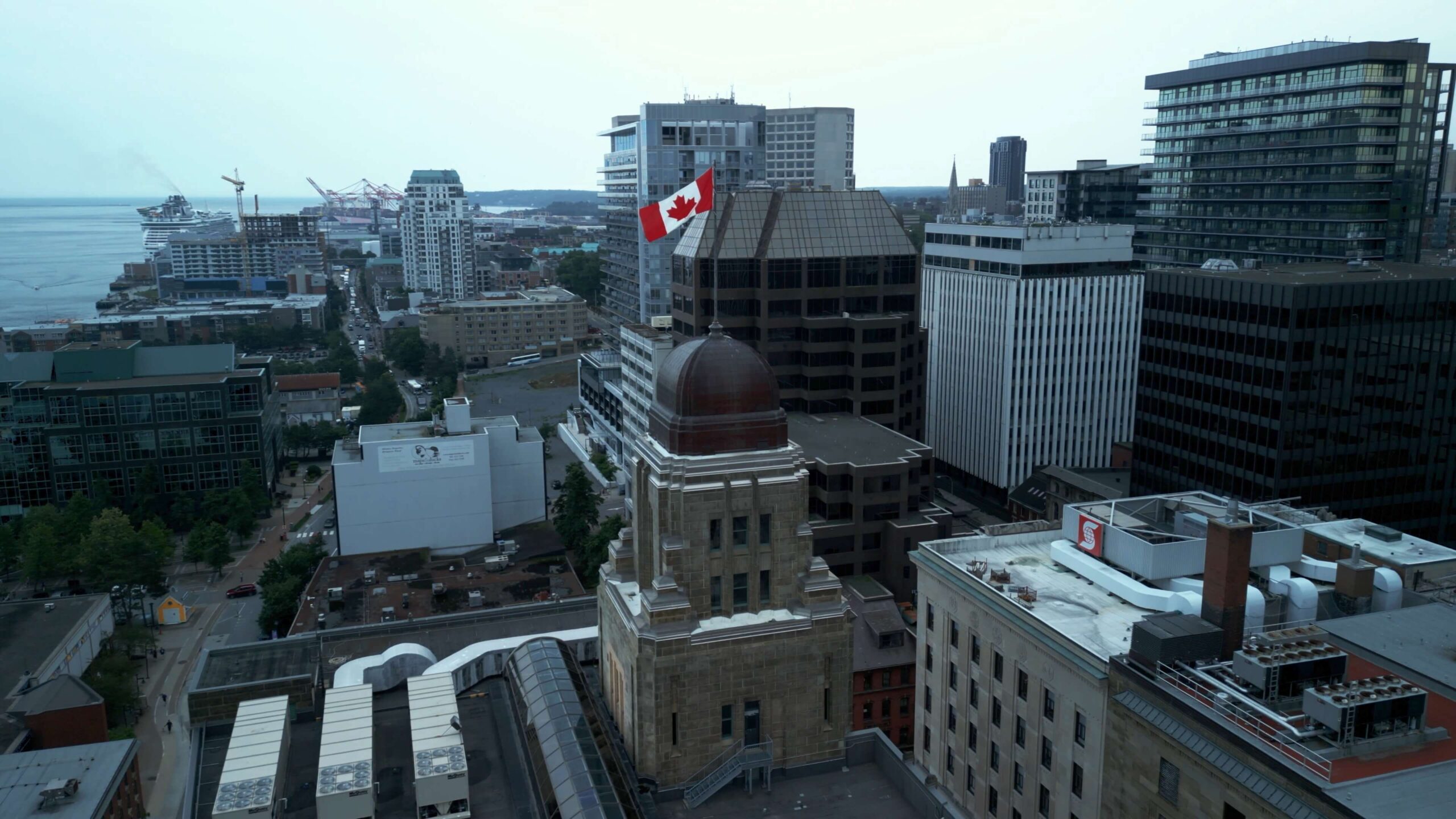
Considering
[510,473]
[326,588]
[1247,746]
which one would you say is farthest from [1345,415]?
[326,588]

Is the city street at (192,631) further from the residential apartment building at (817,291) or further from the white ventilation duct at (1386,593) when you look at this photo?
the white ventilation duct at (1386,593)

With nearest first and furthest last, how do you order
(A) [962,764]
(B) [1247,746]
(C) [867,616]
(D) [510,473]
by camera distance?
(B) [1247,746] < (A) [962,764] < (C) [867,616] < (D) [510,473]

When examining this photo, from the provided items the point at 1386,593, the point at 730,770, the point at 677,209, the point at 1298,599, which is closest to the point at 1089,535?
the point at 1298,599

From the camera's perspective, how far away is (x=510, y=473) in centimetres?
12975

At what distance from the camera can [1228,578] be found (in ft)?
135

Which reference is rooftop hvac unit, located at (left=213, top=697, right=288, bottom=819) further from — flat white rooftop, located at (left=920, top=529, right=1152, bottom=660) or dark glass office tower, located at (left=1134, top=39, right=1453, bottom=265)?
dark glass office tower, located at (left=1134, top=39, right=1453, bottom=265)

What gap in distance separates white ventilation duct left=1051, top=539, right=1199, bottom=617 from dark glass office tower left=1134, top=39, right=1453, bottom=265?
95.4m

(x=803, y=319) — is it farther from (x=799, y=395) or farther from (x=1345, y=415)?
(x=1345, y=415)

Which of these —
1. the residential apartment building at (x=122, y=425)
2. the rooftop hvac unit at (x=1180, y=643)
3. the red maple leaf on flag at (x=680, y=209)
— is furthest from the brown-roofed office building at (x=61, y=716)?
the residential apartment building at (x=122, y=425)

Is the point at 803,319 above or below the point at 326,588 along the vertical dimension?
above

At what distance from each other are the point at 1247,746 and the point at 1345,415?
236 feet

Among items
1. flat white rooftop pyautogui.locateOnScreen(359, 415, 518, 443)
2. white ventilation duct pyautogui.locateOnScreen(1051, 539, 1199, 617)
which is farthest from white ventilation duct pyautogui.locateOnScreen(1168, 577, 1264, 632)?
flat white rooftop pyautogui.locateOnScreen(359, 415, 518, 443)

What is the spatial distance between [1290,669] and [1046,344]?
351 feet

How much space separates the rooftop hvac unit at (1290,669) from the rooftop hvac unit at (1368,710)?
1.81 metres
